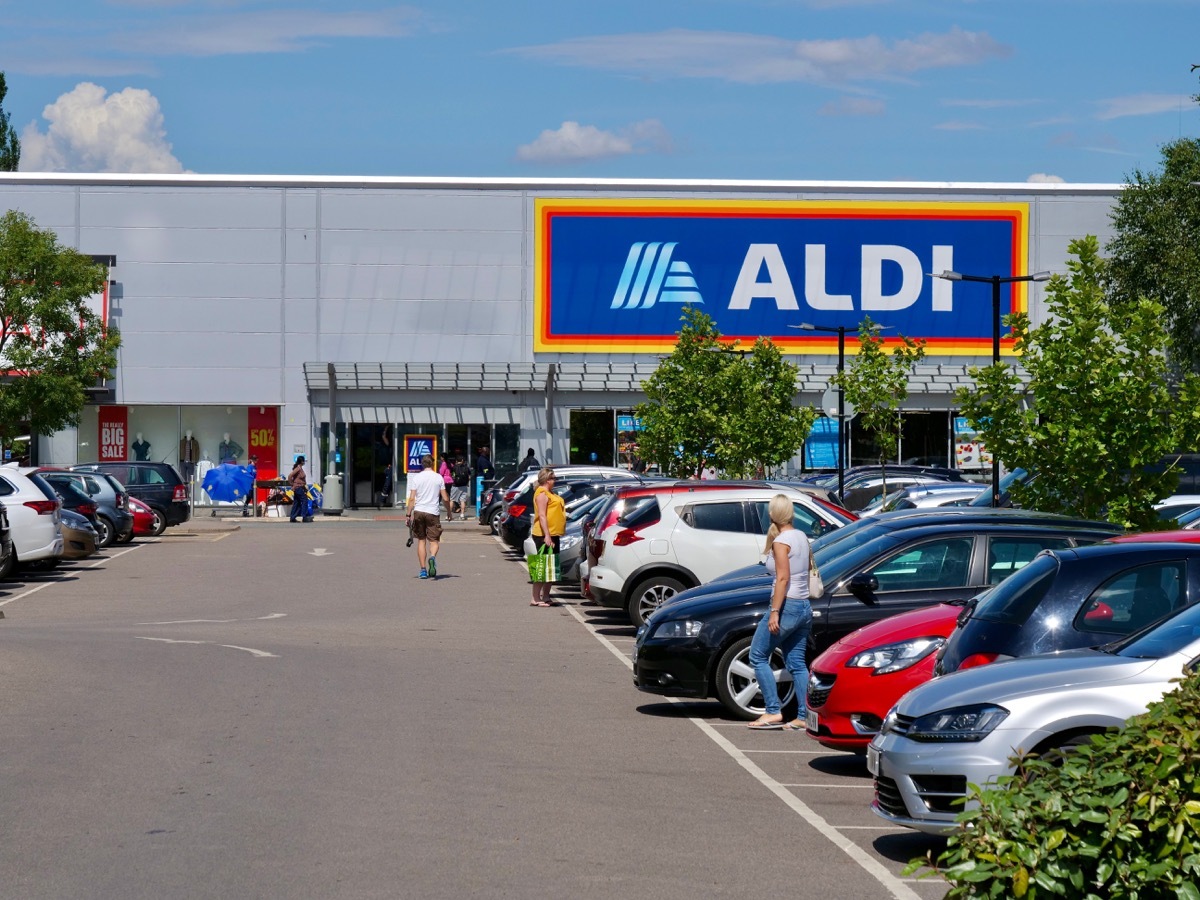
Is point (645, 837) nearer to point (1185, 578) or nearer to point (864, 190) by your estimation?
point (1185, 578)

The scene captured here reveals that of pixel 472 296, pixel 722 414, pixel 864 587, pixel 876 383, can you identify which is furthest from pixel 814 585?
pixel 472 296

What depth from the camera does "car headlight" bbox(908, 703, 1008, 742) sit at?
7512 millimetres

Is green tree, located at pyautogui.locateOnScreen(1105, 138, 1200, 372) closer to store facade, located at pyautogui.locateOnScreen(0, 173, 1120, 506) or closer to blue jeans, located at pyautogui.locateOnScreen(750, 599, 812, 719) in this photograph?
store facade, located at pyautogui.locateOnScreen(0, 173, 1120, 506)

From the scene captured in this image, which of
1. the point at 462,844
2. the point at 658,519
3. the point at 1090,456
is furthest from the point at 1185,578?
the point at 658,519

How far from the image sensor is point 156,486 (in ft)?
126

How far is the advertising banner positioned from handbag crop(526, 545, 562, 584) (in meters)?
30.4

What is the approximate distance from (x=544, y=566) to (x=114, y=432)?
34056 mm

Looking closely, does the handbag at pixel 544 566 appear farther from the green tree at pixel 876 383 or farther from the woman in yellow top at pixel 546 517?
the green tree at pixel 876 383

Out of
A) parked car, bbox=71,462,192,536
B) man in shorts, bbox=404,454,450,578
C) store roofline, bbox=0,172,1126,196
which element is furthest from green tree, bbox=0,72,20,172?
man in shorts, bbox=404,454,450,578

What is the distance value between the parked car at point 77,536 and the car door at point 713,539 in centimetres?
1306

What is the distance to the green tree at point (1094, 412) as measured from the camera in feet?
54.6

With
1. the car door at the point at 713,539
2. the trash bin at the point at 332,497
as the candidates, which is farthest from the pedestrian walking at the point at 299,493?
the car door at the point at 713,539

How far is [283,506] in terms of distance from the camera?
48.2m

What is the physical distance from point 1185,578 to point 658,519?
968 centimetres
